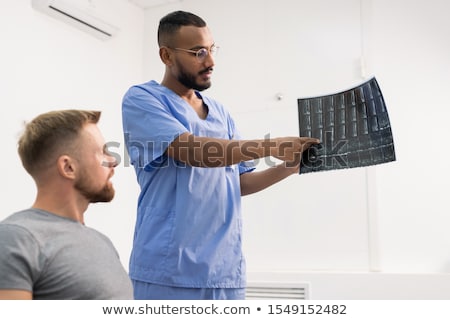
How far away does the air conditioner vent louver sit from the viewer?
8.74 feet

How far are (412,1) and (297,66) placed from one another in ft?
2.24

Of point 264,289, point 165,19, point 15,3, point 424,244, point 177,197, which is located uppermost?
point 15,3

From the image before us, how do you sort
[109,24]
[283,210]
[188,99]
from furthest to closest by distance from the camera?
[109,24] < [283,210] < [188,99]

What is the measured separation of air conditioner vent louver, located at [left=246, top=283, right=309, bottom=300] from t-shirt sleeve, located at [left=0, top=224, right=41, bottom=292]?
197 centimetres

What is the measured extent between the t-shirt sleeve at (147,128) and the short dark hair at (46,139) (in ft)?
0.97

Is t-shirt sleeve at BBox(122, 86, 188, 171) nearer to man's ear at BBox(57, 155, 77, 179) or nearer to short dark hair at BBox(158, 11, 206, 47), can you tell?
short dark hair at BBox(158, 11, 206, 47)

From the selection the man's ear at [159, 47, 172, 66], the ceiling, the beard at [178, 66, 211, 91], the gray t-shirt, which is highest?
the ceiling

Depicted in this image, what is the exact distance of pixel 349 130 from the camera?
145 cm

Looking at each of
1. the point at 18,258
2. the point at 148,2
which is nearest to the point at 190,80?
the point at 18,258

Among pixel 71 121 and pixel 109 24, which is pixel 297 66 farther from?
pixel 71 121

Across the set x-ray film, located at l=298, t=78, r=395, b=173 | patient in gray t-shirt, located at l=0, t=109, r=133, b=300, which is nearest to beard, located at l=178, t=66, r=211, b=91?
x-ray film, located at l=298, t=78, r=395, b=173

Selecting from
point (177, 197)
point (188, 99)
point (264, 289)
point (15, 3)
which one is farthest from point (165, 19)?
point (264, 289)

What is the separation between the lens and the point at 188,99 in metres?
1.56
